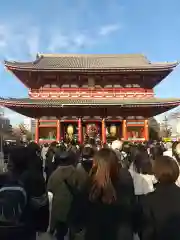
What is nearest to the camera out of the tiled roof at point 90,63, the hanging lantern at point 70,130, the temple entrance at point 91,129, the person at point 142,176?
the person at point 142,176

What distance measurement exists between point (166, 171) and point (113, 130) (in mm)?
25430

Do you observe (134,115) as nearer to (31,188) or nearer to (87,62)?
(87,62)

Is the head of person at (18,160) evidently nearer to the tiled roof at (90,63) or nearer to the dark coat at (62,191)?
the dark coat at (62,191)

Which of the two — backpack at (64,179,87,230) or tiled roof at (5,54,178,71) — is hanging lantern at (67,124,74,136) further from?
backpack at (64,179,87,230)

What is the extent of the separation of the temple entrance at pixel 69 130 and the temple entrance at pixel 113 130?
262cm

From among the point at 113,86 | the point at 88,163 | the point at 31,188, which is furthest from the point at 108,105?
the point at 31,188

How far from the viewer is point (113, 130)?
93.4 feet

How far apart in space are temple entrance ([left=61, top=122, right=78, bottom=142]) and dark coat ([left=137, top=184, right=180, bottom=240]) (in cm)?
2498

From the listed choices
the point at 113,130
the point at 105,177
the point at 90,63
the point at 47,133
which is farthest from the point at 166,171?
the point at 90,63

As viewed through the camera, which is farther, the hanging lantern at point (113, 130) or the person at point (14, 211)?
the hanging lantern at point (113, 130)

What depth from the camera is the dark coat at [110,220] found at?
3.14 metres

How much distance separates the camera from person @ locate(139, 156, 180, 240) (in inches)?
118

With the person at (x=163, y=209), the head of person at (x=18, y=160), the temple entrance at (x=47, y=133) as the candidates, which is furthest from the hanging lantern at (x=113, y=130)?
the person at (x=163, y=209)

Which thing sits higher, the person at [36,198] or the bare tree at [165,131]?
the bare tree at [165,131]
